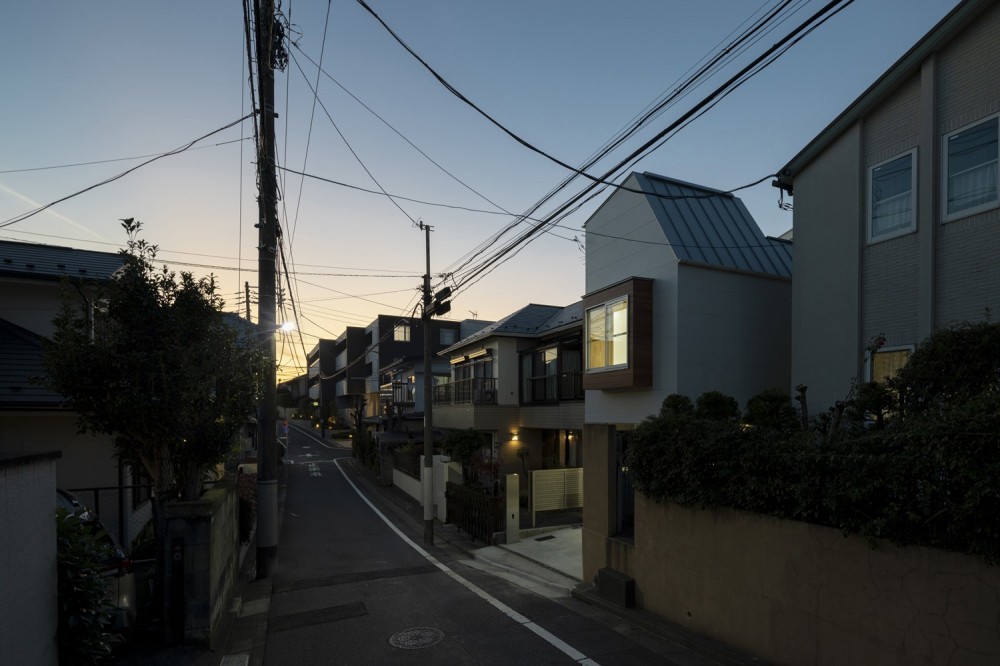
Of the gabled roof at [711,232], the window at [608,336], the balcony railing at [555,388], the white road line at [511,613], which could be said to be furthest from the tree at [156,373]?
the balcony railing at [555,388]

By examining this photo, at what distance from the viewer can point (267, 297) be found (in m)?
11.2

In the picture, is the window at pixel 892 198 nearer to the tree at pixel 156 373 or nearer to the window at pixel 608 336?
the window at pixel 608 336

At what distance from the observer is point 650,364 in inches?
526

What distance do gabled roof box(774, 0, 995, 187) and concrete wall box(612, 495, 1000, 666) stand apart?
7634 mm

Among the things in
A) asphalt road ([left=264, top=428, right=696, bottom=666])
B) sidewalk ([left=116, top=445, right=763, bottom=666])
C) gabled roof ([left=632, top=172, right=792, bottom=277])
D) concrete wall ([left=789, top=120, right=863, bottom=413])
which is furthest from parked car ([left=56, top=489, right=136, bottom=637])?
gabled roof ([left=632, top=172, right=792, bottom=277])

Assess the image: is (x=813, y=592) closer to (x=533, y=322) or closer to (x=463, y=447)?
(x=463, y=447)

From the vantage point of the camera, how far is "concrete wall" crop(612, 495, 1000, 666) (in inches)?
173

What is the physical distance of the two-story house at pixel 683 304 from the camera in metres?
12.9

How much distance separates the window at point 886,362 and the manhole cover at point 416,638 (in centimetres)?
788

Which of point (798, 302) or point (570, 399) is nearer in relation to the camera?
point (798, 302)

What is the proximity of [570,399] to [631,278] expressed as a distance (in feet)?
28.0

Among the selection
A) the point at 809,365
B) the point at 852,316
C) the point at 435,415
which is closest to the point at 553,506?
the point at 809,365

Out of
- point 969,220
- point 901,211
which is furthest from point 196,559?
point 901,211

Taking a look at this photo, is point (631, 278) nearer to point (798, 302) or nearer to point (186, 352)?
point (798, 302)
